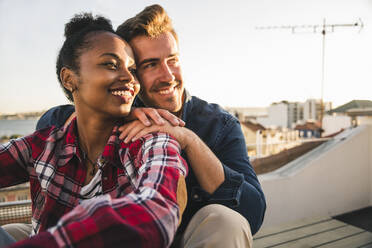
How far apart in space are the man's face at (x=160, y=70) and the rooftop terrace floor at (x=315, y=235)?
1579 millimetres

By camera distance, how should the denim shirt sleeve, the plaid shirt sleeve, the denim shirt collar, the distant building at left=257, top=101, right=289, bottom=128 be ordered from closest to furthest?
the plaid shirt sleeve → the denim shirt sleeve → the denim shirt collar → the distant building at left=257, top=101, right=289, bottom=128

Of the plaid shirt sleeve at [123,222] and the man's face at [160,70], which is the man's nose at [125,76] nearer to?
the man's face at [160,70]

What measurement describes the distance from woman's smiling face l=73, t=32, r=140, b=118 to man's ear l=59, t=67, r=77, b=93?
22 millimetres

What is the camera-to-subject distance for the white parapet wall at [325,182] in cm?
328

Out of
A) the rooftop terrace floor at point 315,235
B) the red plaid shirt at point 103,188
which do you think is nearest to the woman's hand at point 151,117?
the red plaid shirt at point 103,188

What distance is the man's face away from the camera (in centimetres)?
189

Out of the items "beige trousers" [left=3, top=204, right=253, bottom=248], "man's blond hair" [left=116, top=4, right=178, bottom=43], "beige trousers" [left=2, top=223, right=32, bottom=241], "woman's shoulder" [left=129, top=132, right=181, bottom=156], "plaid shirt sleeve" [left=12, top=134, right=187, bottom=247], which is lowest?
"beige trousers" [left=2, top=223, right=32, bottom=241]

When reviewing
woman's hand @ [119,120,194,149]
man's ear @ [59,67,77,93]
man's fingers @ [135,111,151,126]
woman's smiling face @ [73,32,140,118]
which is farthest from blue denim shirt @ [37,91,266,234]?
man's ear @ [59,67,77,93]

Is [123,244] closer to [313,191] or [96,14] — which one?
[96,14]

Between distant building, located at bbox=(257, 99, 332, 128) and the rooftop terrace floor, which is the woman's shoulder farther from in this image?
distant building, located at bbox=(257, 99, 332, 128)

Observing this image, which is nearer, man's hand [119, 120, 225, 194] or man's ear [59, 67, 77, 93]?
A: man's hand [119, 120, 225, 194]

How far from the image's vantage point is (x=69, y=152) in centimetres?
138

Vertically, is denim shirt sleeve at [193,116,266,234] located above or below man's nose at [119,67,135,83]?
below

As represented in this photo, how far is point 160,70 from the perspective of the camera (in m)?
1.94
